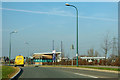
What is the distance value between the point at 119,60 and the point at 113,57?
769cm

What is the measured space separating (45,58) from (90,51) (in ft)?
85.7

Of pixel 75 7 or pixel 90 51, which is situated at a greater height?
pixel 75 7

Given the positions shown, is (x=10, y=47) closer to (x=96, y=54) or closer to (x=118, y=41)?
(x=118, y=41)

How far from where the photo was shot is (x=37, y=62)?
78500 mm

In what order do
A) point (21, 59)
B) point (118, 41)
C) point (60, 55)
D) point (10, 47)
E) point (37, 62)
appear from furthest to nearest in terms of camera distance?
point (60, 55) → point (37, 62) → point (10, 47) → point (21, 59) → point (118, 41)

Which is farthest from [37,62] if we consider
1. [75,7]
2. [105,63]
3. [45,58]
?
[75,7]

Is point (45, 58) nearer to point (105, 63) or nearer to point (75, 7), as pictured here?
point (105, 63)

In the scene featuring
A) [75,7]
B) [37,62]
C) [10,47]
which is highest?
[75,7]

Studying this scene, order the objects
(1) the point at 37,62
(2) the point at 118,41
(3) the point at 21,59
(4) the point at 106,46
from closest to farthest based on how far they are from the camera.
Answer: (2) the point at 118,41
(4) the point at 106,46
(3) the point at 21,59
(1) the point at 37,62

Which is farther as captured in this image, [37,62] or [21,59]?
[37,62]

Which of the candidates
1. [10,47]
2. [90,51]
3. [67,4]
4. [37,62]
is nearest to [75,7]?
[67,4]

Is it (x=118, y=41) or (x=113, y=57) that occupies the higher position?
(x=118, y=41)

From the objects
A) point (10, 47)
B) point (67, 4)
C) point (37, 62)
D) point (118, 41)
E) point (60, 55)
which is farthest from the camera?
point (60, 55)

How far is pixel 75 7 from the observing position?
118ft
